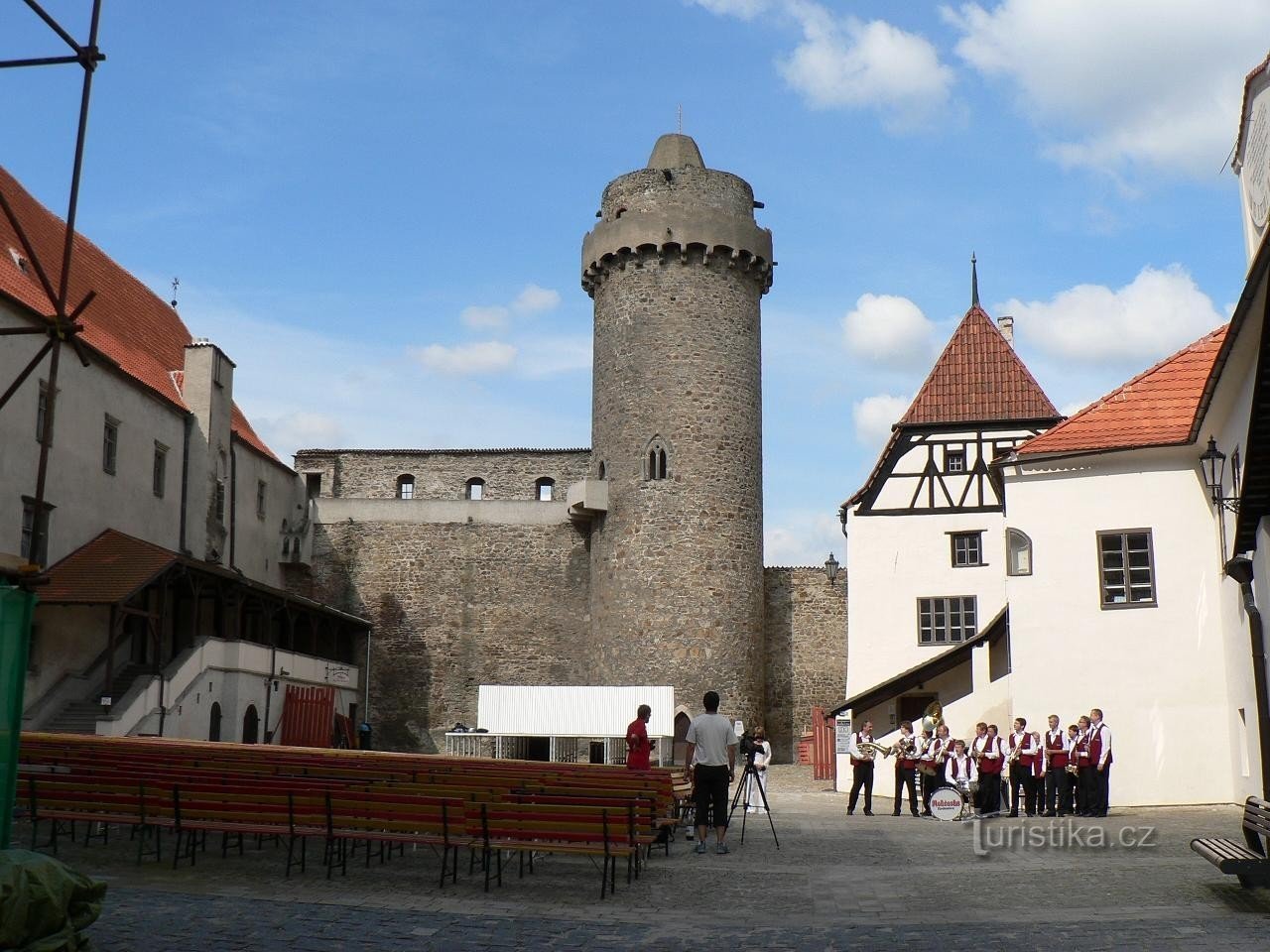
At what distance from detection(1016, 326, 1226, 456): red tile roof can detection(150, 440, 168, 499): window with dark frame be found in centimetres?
1799

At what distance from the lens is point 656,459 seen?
32.2 meters

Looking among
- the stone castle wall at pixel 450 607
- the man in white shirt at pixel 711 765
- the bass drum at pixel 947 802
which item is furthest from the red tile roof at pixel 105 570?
the bass drum at pixel 947 802

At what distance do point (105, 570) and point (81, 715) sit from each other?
2.52m

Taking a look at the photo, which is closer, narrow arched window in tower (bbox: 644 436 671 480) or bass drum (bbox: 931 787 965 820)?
bass drum (bbox: 931 787 965 820)

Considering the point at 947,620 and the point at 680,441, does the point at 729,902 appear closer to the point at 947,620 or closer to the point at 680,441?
the point at 947,620

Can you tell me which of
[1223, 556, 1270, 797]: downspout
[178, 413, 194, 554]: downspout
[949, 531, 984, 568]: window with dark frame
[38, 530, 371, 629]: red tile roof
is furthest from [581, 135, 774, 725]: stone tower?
[1223, 556, 1270, 797]: downspout

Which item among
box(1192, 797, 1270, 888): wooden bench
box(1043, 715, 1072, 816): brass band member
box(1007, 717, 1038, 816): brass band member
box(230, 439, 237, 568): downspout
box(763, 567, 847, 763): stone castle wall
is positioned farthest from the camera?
box(763, 567, 847, 763): stone castle wall

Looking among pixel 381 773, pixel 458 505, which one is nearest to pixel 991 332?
pixel 458 505

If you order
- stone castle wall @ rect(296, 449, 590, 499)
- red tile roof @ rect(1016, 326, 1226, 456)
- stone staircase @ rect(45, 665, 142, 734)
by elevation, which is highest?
stone castle wall @ rect(296, 449, 590, 499)

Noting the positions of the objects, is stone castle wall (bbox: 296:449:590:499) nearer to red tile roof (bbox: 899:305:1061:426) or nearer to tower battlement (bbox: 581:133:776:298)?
tower battlement (bbox: 581:133:776:298)

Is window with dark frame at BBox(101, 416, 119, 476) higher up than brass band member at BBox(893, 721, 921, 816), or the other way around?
window with dark frame at BBox(101, 416, 119, 476)

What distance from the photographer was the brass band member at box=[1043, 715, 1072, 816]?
55.2ft

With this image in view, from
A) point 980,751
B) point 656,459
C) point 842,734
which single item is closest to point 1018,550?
point 980,751

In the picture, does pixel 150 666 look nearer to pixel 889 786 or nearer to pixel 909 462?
pixel 889 786
